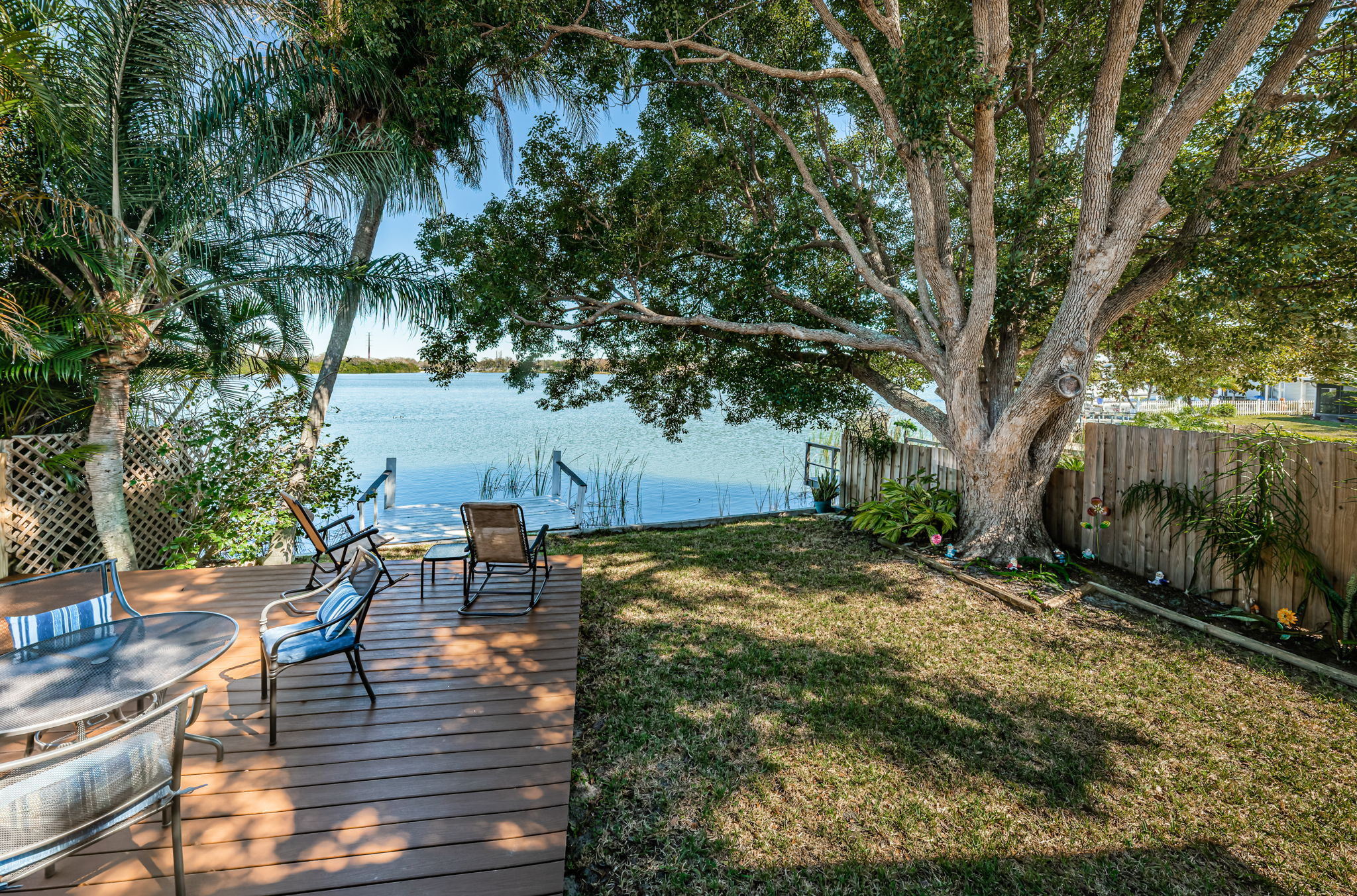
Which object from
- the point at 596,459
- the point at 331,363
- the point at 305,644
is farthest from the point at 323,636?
the point at 596,459

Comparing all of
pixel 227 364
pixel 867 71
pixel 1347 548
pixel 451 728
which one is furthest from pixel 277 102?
pixel 1347 548

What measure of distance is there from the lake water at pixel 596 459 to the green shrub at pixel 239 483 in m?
1.39

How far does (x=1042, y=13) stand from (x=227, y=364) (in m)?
9.78

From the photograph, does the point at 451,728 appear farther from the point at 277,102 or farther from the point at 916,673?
the point at 277,102

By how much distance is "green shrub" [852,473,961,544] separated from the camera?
23.1ft

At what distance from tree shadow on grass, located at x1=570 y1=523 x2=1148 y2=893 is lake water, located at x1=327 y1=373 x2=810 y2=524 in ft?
19.3

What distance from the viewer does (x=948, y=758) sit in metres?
3.08

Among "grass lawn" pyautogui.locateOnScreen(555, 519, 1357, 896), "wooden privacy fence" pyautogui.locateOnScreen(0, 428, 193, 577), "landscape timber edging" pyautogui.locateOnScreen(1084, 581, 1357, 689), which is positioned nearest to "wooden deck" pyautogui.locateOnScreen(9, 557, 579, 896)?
"grass lawn" pyautogui.locateOnScreen(555, 519, 1357, 896)

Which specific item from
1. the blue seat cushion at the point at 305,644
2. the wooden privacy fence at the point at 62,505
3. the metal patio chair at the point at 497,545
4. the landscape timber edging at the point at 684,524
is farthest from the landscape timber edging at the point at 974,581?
the wooden privacy fence at the point at 62,505

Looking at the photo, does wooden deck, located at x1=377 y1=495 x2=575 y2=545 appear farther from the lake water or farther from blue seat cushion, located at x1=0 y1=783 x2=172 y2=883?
blue seat cushion, located at x1=0 y1=783 x2=172 y2=883

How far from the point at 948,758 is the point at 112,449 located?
7.60m

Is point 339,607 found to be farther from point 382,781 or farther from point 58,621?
point 58,621

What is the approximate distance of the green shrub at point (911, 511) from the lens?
23.1ft

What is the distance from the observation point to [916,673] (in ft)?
13.2
